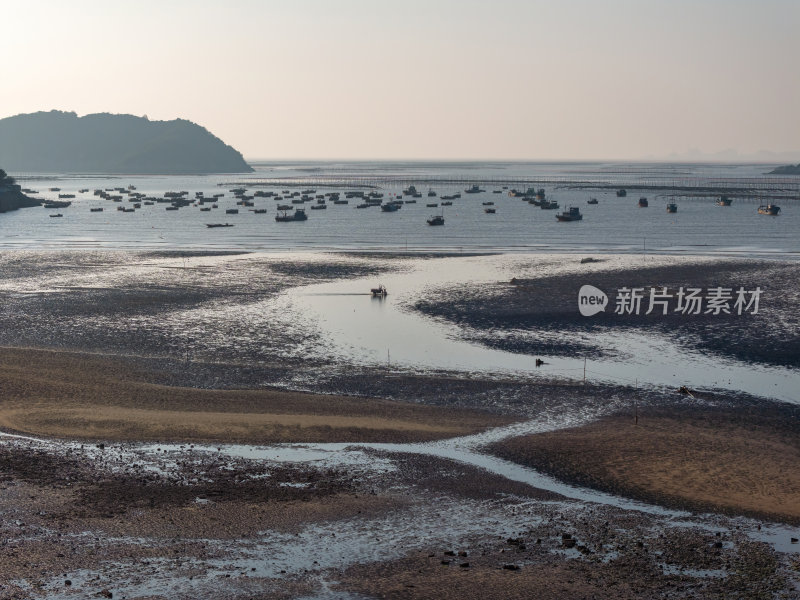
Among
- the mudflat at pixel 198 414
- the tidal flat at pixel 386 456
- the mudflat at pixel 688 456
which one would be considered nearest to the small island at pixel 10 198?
the tidal flat at pixel 386 456

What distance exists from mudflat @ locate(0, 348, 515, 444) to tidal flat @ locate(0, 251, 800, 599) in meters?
0.16

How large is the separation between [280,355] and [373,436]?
15.3 metres

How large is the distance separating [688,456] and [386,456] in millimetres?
10899

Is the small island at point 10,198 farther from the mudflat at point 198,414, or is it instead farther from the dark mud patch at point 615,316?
the mudflat at point 198,414

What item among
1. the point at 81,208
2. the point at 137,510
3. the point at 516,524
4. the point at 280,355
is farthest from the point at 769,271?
the point at 81,208

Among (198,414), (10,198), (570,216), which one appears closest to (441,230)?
(570,216)

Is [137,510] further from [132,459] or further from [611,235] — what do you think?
[611,235]

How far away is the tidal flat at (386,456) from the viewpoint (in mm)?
22658

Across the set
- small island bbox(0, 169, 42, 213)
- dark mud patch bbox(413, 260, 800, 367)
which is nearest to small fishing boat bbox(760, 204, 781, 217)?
dark mud patch bbox(413, 260, 800, 367)

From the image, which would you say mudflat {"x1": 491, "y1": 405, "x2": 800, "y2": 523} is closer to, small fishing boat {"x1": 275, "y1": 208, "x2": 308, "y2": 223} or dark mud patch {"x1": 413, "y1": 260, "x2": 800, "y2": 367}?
dark mud patch {"x1": 413, "y1": 260, "x2": 800, "y2": 367}

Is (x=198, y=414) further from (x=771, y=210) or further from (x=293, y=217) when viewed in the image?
(x=771, y=210)

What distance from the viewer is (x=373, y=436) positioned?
114 ft

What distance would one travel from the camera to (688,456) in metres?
32.2

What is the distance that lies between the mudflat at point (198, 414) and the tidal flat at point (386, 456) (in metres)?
0.16
